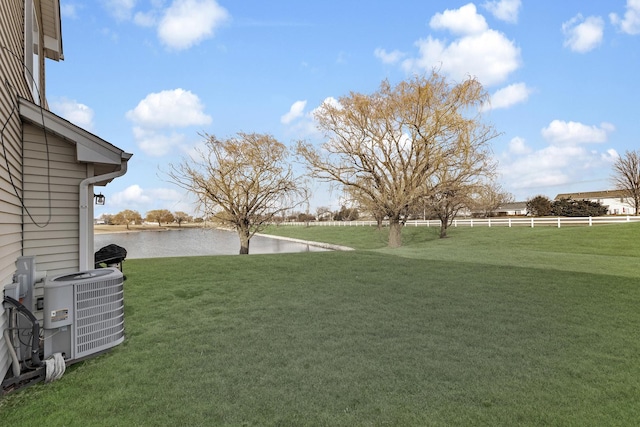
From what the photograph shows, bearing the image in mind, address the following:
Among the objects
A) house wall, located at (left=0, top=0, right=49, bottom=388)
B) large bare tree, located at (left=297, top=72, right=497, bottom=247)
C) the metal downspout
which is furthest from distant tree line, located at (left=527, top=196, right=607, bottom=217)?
house wall, located at (left=0, top=0, right=49, bottom=388)

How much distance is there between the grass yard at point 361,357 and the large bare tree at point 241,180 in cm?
1198

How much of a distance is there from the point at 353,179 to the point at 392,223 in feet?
10.0

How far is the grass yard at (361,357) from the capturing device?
2.63 metres

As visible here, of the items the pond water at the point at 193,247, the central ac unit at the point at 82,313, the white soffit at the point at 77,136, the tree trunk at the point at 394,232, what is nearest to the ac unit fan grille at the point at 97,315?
the central ac unit at the point at 82,313

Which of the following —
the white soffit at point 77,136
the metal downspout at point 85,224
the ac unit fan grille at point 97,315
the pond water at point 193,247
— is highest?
the white soffit at point 77,136

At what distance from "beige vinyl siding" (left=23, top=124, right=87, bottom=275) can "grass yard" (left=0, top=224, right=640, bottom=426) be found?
1.32m

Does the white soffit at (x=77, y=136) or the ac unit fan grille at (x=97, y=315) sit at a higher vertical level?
the white soffit at (x=77, y=136)

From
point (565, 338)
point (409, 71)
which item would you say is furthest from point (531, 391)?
point (409, 71)

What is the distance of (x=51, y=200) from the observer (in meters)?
4.17

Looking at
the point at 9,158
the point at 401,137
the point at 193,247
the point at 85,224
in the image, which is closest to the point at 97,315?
the point at 85,224

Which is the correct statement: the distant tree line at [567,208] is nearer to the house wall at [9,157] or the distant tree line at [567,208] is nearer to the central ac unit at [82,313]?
the central ac unit at [82,313]

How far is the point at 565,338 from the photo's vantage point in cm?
426

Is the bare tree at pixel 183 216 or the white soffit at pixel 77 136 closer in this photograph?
the white soffit at pixel 77 136

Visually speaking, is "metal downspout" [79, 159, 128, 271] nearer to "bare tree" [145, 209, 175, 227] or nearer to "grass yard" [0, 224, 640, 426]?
"grass yard" [0, 224, 640, 426]
